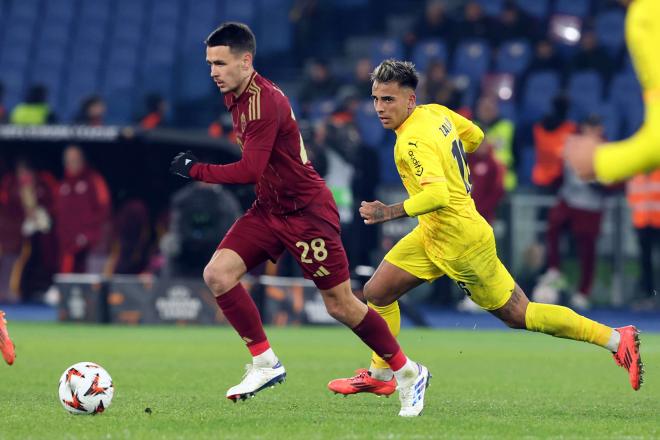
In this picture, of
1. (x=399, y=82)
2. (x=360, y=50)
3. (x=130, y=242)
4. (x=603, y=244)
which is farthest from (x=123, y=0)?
(x=399, y=82)

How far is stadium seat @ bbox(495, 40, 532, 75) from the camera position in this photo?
2095 centimetres

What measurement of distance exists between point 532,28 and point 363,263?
5.36 meters

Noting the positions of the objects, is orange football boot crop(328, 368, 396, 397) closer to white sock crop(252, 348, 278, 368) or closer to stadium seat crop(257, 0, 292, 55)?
white sock crop(252, 348, 278, 368)

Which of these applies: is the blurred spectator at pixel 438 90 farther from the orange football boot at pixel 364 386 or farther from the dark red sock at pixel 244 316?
the dark red sock at pixel 244 316

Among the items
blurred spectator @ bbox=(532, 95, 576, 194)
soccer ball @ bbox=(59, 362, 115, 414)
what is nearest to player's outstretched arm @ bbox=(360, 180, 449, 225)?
soccer ball @ bbox=(59, 362, 115, 414)

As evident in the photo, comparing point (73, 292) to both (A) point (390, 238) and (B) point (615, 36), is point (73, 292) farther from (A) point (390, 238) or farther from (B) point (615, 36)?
(B) point (615, 36)

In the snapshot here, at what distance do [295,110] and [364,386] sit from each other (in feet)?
41.5

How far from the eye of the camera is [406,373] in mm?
7699

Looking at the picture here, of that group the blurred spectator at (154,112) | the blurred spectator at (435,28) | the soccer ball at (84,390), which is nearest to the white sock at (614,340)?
the soccer ball at (84,390)

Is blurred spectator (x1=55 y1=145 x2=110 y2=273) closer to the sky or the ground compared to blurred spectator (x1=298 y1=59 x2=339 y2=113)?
closer to the ground

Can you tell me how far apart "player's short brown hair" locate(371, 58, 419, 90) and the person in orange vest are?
10.7m

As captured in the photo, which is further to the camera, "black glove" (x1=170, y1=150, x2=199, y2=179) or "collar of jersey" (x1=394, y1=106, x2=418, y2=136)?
"collar of jersey" (x1=394, y1=106, x2=418, y2=136)

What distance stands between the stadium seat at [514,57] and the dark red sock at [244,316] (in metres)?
13.7

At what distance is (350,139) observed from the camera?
17.5 m
